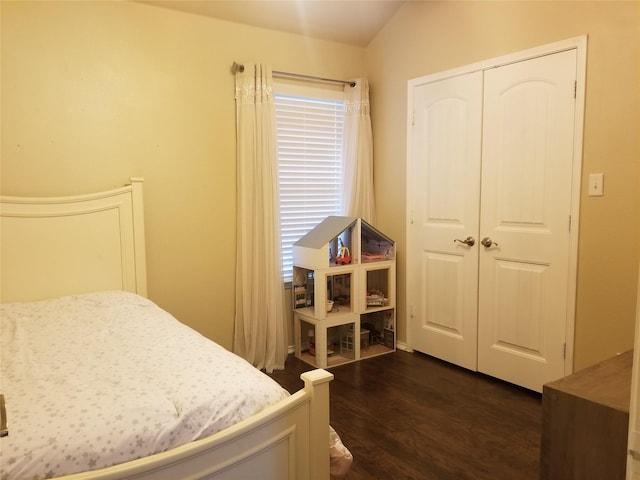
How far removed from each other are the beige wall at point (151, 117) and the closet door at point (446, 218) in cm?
105

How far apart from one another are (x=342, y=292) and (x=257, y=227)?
94 centimetres

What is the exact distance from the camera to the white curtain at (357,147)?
374 cm

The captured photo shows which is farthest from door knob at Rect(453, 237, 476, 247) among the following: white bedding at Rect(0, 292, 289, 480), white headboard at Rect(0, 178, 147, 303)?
white headboard at Rect(0, 178, 147, 303)

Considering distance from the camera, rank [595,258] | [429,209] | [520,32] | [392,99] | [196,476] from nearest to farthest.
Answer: [196,476], [595,258], [520,32], [429,209], [392,99]

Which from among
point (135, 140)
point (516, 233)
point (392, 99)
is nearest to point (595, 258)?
point (516, 233)

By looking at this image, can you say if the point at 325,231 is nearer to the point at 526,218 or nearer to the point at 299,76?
the point at 299,76

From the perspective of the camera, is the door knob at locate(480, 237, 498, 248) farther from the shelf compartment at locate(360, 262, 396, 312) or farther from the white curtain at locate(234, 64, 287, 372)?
the white curtain at locate(234, 64, 287, 372)

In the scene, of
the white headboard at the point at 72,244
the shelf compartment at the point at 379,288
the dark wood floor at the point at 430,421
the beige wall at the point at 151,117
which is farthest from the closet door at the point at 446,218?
the white headboard at the point at 72,244

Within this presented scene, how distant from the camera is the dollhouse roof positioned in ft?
10.9

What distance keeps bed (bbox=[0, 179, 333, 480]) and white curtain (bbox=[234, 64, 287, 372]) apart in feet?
3.40

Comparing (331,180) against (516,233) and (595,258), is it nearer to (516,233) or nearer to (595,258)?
(516,233)

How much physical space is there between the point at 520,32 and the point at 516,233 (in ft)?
3.93

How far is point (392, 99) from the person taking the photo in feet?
12.1

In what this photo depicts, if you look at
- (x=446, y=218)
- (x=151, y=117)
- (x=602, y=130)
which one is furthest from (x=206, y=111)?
(x=602, y=130)
